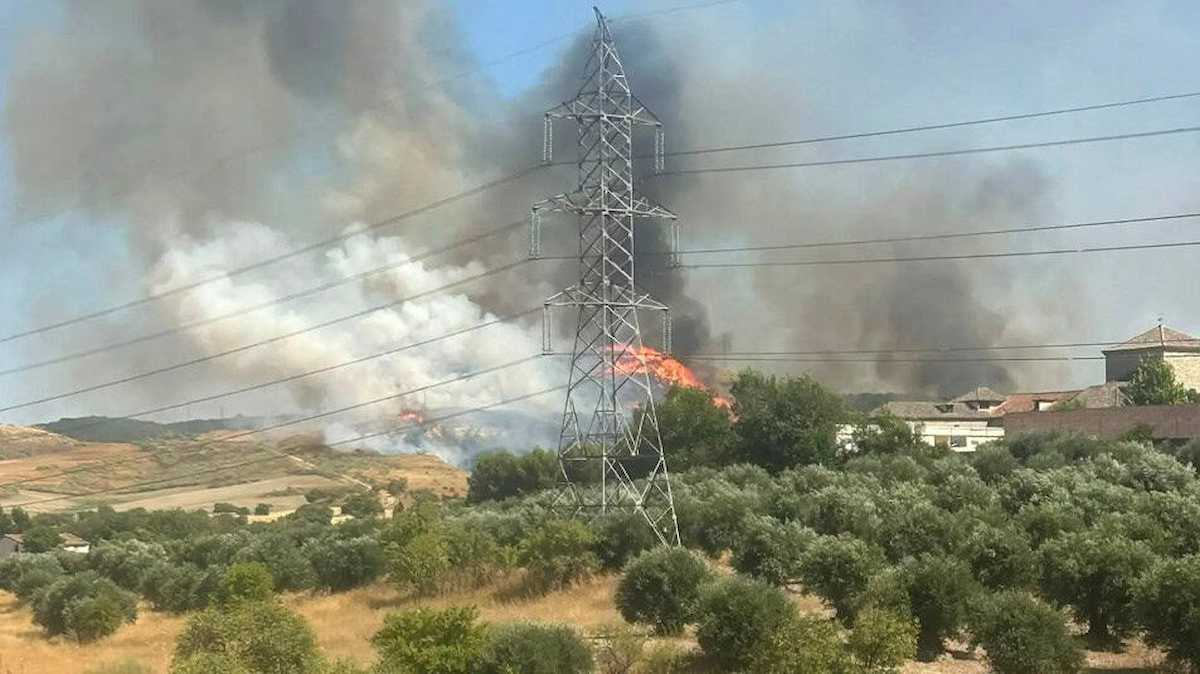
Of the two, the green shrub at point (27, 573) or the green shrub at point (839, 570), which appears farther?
the green shrub at point (27, 573)

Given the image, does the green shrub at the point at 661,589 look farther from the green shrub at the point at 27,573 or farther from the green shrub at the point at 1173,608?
the green shrub at the point at 27,573

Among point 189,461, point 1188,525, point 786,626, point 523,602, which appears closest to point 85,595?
point 523,602

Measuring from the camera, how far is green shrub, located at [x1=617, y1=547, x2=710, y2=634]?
32.9 metres

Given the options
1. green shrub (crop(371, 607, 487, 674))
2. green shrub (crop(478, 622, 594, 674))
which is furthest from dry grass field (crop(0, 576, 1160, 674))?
green shrub (crop(478, 622, 594, 674))

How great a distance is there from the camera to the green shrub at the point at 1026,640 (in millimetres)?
25422

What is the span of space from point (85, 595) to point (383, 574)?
12481 mm

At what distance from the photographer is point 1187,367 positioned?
124 m

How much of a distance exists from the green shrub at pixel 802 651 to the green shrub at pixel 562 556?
18.0m

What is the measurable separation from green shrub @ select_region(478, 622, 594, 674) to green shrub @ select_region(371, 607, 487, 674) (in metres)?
0.34

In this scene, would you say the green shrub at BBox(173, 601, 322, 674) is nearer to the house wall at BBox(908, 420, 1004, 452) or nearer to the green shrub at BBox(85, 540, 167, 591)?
the green shrub at BBox(85, 540, 167, 591)

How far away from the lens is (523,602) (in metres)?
44.2

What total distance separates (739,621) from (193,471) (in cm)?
10818

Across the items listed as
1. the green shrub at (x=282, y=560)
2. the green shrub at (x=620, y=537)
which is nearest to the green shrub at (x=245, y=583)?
the green shrub at (x=282, y=560)

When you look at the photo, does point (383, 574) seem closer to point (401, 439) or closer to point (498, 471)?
point (498, 471)
